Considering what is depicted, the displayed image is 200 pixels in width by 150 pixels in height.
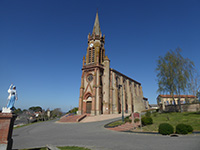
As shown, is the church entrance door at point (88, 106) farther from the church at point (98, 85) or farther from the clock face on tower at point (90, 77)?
the clock face on tower at point (90, 77)

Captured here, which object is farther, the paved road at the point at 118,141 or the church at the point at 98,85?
the church at the point at 98,85

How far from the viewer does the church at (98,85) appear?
33812mm

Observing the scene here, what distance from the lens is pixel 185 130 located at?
10320mm

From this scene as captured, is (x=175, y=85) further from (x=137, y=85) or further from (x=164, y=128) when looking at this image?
(x=137, y=85)

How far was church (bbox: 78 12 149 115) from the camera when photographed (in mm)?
33812

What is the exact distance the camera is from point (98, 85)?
34.6 meters

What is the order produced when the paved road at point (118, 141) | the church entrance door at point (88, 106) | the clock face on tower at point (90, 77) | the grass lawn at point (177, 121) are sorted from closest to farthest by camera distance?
the paved road at point (118, 141)
the grass lawn at point (177, 121)
the church entrance door at point (88, 106)
the clock face on tower at point (90, 77)

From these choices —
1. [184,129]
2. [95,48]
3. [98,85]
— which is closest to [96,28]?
[95,48]

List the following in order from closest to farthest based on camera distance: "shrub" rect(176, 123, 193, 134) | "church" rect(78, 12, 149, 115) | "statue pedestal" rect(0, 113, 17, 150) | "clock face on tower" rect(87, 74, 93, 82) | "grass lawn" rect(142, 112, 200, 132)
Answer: "statue pedestal" rect(0, 113, 17, 150), "shrub" rect(176, 123, 193, 134), "grass lawn" rect(142, 112, 200, 132), "church" rect(78, 12, 149, 115), "clock face on tower" rect(87, 74, 93, 82)

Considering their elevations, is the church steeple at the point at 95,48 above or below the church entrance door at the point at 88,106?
above

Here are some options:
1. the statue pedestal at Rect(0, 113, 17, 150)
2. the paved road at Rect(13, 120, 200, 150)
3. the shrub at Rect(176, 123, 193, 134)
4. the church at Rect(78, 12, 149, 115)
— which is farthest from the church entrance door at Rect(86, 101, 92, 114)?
the statue pedestal at Rect(0, 113, 17, 150)

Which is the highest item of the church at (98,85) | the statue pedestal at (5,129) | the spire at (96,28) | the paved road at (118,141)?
the spire at (96,28)

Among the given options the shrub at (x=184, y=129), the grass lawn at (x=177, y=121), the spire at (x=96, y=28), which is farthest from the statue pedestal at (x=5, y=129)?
the spire at (x=96, y=28)

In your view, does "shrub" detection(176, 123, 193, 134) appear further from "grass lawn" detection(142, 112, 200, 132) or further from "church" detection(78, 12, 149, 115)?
"church" detection(78, 12, 149, 115)
